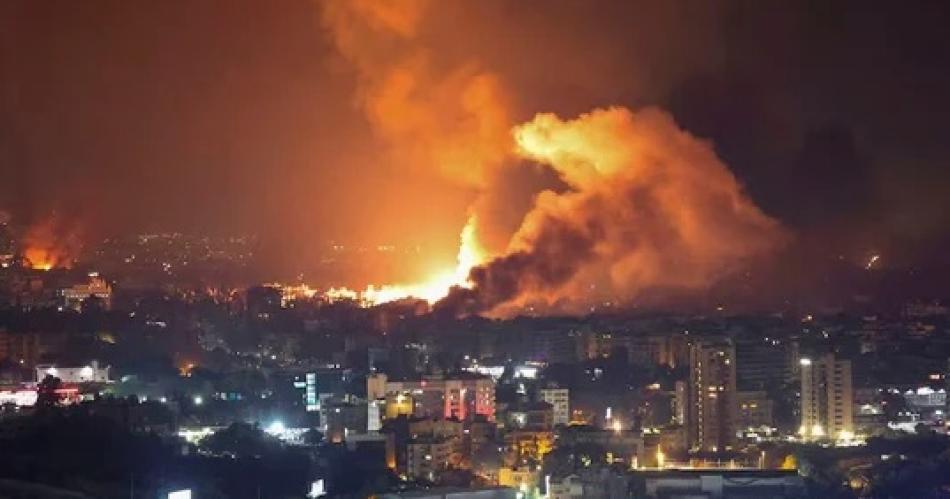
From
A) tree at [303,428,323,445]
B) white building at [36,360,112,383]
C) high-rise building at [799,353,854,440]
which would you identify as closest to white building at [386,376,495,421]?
tree at [303,428,323,445]

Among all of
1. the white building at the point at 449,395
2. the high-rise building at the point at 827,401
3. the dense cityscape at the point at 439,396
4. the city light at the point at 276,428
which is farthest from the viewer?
the high-rise building at the point at 827,401

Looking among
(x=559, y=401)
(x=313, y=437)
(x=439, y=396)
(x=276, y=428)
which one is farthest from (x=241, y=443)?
(x=559, y=401)

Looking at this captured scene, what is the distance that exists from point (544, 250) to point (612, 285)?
7.29 feet

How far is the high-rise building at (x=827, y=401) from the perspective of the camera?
13797 millimetres

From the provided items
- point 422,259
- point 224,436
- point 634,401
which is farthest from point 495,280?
point 224,436

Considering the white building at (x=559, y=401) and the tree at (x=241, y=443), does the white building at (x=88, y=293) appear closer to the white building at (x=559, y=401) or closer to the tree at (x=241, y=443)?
the white building at (x=559, y=401)

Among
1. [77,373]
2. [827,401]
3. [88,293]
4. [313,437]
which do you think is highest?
[88,293]

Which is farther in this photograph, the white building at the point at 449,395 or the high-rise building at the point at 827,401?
the high-rise building at the point at 827,401

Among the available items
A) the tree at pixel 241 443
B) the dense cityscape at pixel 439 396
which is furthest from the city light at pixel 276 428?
the tree at pixel 241 443

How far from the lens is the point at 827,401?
13.9 meters

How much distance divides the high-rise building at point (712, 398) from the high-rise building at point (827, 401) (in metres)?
0.56

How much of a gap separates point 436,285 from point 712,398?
5.40 meters

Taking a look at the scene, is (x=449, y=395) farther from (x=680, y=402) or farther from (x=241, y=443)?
(x=241, y=443)

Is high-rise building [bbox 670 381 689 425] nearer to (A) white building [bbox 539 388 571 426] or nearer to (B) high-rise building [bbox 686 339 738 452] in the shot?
(B) high-rise building [bbox 686 339 738 452]
